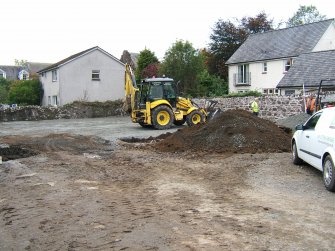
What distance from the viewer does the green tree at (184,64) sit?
137ft

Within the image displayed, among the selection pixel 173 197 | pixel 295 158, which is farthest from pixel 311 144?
pixel 173 197

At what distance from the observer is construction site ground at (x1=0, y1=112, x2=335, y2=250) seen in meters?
5.56

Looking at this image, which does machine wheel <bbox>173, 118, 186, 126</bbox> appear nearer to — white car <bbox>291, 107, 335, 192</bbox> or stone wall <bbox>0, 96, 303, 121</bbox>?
stone wall <bbox>0, 96, 303, 121</bbox>

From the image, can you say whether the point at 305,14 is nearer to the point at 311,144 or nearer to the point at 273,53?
the point at 273,53

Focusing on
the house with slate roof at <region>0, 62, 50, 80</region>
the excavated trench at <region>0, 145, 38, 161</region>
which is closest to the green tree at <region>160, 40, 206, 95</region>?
Answer: the excavated trench at <region>0, 145, 38, 161</region>

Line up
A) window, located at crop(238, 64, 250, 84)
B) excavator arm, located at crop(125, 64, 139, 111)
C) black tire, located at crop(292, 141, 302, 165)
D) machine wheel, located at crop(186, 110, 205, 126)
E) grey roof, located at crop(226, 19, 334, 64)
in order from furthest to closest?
window, located at crop(238, 64, 250, 84) → grey roof, located at crop(226, 19, 334, 64) → excavator arm, located at crop(125, 64, 139, 111) → machine wheel, located at crop(186, 110, 205, 126) → black tire, located at crop(292, 141, 302, 165)

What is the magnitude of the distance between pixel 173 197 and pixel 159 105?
49.9 ft

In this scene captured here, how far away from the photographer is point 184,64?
1654 inches

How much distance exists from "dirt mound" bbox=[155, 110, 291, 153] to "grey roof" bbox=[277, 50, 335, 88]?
52.7 feet

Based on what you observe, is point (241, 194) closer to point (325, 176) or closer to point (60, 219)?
point (325, 176)

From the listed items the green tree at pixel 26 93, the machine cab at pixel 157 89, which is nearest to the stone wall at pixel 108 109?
the machine cab at pixel 157 89

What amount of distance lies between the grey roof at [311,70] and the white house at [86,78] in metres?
20.0

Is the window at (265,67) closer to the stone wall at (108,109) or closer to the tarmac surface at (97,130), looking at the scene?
the stone wall at (108,109)

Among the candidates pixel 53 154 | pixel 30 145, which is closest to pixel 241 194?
pixel 53 154
